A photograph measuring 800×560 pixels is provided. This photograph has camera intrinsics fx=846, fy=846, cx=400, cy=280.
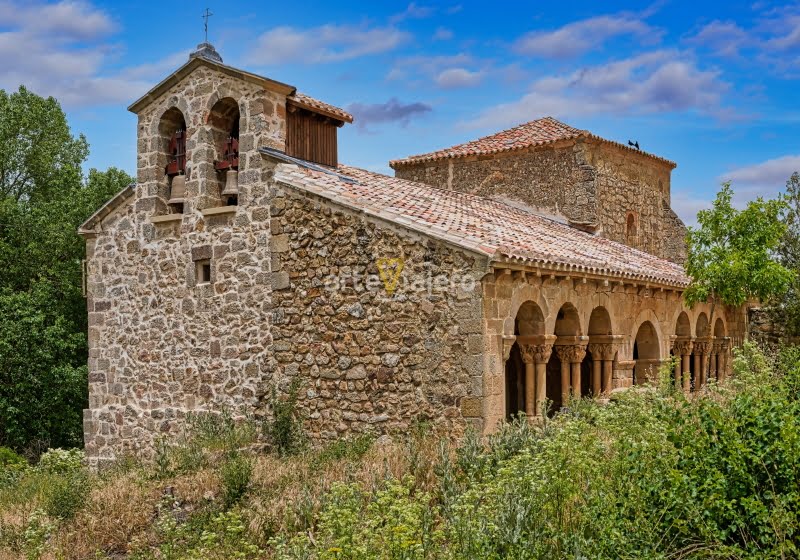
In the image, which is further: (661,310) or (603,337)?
(661,310)

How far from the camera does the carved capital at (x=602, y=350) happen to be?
47.1ft

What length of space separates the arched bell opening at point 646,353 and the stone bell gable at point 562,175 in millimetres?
3460

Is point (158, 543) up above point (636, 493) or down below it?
below

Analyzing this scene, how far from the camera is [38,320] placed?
22609mm

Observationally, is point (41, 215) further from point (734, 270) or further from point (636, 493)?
point (636, 493)

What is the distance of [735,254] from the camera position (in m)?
16.5

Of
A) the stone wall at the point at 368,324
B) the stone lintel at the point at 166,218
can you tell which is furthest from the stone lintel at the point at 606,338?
the stone lintel at the point at 166,218

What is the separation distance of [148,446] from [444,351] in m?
6.21

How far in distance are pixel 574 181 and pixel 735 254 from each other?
13.4 feet

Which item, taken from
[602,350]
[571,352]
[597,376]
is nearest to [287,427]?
[571,352]

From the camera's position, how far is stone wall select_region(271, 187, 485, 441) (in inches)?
430

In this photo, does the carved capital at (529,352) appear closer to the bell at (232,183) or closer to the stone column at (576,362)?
the stone column at (576,362)

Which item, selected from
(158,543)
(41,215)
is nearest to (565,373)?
(158,543)

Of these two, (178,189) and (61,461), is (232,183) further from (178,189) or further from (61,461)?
(61,461)
